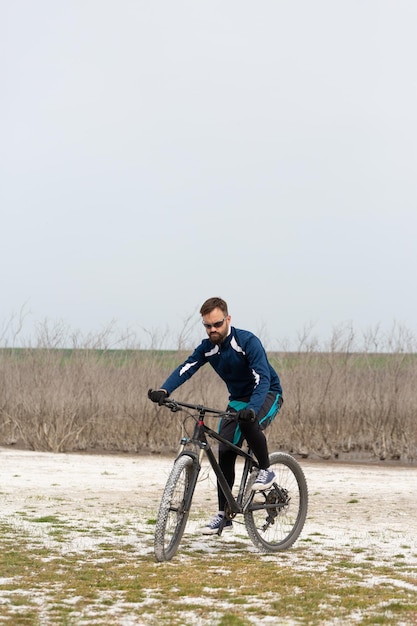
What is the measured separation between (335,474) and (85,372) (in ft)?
27.4

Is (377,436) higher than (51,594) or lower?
higher

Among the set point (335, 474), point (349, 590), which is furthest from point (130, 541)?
point (335, 474)

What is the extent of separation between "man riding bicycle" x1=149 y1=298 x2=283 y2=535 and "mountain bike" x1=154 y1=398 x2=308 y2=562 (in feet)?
0.37

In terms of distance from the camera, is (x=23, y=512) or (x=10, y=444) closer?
Answer: (x=23, y=512)

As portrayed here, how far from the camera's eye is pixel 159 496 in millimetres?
13320

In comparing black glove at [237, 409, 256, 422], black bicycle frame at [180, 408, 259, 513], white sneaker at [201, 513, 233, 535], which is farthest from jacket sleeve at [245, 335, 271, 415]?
white sneaker at [201, 513, 233, 535]

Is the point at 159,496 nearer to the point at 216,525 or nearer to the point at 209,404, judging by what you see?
the point at 216,525

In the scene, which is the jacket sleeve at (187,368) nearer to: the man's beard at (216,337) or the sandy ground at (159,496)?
the man's beard at (216,337)

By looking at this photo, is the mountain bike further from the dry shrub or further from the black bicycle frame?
the dry shrub

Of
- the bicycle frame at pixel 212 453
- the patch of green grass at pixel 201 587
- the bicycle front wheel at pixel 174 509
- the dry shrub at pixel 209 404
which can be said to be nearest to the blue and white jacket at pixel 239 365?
the bicycle frame at pixel 212 453

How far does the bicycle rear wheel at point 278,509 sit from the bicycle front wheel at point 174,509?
61 centimetres

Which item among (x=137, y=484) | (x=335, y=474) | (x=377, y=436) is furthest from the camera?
(x=377, y=436)

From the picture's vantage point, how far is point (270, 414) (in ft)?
26.0

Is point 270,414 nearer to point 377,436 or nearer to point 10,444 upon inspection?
point 377,436
